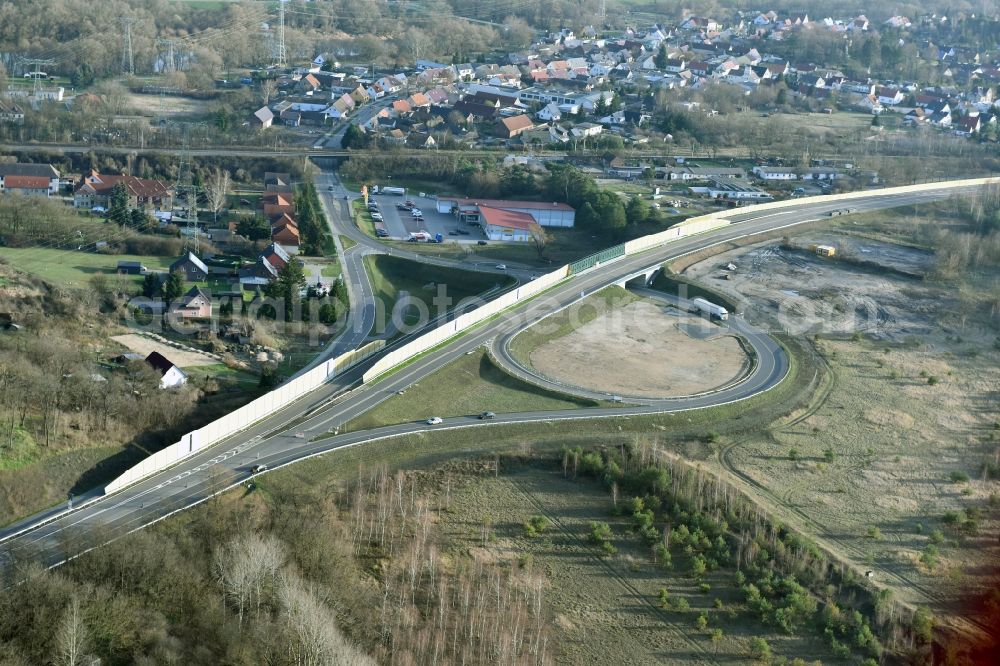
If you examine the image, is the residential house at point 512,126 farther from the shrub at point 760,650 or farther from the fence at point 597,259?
the shrub at point 760,650

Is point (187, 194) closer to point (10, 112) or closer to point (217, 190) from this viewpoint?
point (217, 190)

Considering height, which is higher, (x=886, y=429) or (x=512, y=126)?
(x=512, y=126)

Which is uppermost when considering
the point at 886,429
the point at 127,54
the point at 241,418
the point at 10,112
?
the point at 127,54

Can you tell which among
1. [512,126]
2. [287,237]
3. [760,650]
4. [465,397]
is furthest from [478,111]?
[760,650]

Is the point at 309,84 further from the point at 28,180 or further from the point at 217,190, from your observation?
the point at 28,180

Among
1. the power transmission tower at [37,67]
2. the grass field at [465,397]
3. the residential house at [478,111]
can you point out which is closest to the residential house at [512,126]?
the residential house at [478,111]

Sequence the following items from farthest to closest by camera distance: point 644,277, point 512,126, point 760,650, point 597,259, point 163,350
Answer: point 512,126 → point 597,259 → point 644,277 → point 163,350 → point 760,650

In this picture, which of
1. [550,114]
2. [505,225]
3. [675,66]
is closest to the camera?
[505,225]

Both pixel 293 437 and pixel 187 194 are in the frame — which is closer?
pixel 293 437
